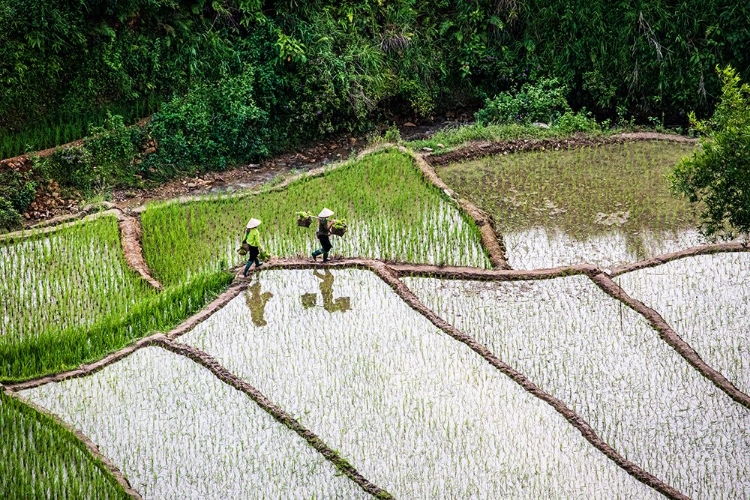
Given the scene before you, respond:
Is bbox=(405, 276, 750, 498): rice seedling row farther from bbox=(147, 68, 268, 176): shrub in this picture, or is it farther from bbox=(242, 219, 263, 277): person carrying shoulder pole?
bbox=(147, 68, 268, 176): shrub

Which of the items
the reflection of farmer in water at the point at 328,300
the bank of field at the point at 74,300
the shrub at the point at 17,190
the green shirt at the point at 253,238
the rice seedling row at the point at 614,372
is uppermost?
the shrub at the point at 17,190

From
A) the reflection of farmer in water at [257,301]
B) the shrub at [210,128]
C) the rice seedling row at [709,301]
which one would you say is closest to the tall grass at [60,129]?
the shrub at [210,128]

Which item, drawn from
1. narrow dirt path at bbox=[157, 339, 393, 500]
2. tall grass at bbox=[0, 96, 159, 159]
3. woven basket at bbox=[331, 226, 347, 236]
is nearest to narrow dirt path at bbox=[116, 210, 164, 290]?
narrow dirt path at bbox=[157, 339, 393, 500]

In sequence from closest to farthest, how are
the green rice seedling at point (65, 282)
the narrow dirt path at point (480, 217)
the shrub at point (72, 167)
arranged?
the green rice seedling at point (65, 282) < the narrow dirt path at point (480, 217) < the shrub at point (72, 167)

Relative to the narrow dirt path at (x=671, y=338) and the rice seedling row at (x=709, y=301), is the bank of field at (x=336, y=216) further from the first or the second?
the rice seedling row at (x=709, y=301)

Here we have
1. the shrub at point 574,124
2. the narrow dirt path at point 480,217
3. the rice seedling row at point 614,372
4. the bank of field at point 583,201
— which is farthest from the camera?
the shrub at point 574,124

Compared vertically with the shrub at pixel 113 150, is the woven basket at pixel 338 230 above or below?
below
